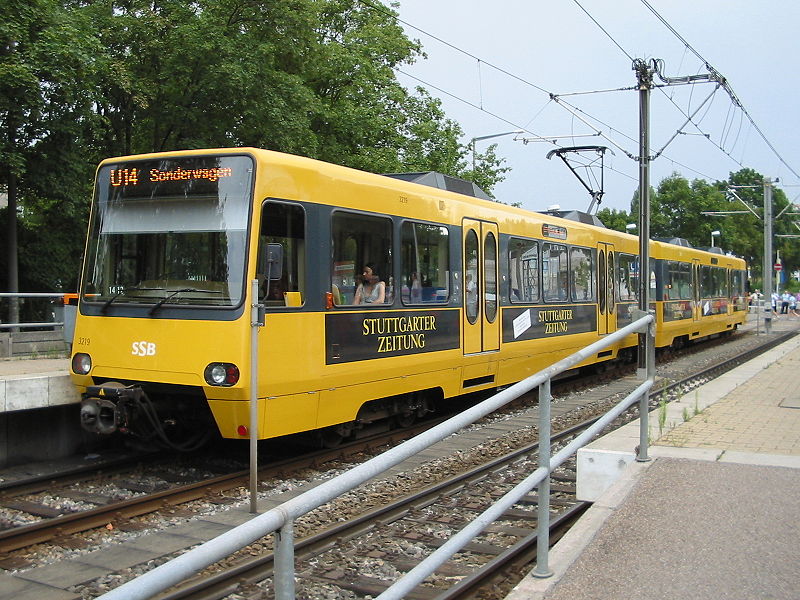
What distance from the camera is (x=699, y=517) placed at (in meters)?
4.96

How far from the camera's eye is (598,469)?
6.62 metres

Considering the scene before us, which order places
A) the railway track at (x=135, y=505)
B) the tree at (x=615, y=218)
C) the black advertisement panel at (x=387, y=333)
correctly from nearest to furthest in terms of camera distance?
1. the railway track at (x=135, y=505)
2. the black advertisement panel at (x=387, y=333)
3. the tree at (x=615, y=218)

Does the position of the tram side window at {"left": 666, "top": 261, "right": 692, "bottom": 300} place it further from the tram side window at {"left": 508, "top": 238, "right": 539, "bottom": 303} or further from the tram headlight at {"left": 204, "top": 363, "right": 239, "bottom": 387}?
the tram headlight at {"left": 204, "top": 363, "right": 239, "bottom": 387}

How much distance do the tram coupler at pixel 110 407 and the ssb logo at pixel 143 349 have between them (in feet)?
1.07

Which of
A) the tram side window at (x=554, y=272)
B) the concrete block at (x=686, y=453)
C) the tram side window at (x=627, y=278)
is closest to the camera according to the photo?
the concrete block at (x=686, y=453)

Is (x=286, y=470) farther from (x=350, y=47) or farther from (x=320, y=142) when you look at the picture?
(x=350, y=47)

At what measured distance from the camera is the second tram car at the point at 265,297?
753cm

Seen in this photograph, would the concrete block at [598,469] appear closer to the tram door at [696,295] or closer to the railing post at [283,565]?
the railing post at [283,565]

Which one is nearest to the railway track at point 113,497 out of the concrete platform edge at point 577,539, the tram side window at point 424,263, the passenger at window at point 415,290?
the passenger at window at point 415,290

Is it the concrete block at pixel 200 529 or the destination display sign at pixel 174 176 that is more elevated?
the destination display sign at pixel 174 176

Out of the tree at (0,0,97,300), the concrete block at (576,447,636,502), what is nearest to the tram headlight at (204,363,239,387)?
the concrete block at (576,447,636,502)

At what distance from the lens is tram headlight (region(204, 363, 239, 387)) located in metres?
7.29

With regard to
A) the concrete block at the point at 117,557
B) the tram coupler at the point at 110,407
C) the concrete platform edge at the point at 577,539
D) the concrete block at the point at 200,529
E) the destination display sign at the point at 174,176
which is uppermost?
the destination display sign at the point at 174,176

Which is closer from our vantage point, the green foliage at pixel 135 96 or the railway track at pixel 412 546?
the railway track at pixel 412 546
